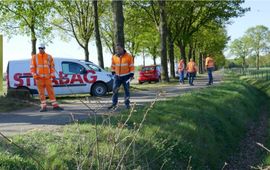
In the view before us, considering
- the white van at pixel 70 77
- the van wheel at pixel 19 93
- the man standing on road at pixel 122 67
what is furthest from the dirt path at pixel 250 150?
the van wheel at pixel 19 93

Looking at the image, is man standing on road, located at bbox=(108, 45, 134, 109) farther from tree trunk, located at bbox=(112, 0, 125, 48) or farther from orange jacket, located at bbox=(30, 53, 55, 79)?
tree trunk, located at bbox=(112, 0, 125, 48)

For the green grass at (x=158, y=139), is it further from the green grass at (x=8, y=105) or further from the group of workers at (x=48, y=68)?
the green grass at (x=8, y=105)

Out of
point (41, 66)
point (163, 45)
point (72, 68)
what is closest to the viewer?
point (41, 66)

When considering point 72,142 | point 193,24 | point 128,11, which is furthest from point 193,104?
point 193,24

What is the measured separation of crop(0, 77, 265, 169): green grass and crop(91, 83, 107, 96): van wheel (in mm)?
5637

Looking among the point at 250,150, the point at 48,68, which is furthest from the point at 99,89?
the point at 250,150

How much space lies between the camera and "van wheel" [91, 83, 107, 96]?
2241 centimetres

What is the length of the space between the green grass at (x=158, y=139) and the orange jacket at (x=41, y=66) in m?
2.93

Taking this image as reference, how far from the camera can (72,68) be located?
22375 mm

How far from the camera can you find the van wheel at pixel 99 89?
22.4m

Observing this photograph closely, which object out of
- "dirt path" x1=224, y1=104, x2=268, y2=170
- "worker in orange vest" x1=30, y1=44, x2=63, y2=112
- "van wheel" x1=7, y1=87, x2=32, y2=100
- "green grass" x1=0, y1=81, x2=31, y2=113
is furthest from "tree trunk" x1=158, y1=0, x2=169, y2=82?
"worker in orange vest" x1=30, y1=44, x2=63, y2=112

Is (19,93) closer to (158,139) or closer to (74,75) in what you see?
(74,75)

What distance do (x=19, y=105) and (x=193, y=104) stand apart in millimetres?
5907

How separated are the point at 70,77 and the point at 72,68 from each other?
0.48 m
